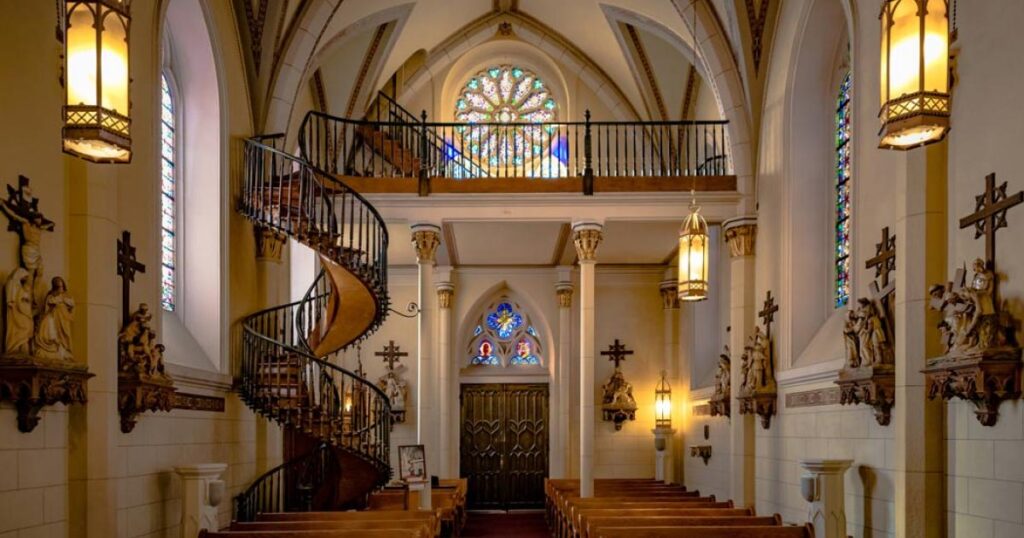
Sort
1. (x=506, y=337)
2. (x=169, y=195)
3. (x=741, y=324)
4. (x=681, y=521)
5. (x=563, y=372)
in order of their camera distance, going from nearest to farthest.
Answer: (x=681, y=521), (x=169, y=195), (x=741, y=324), (x=563, y=372), (x=506, y=337)

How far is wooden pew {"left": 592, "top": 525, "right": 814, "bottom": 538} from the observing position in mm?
10094

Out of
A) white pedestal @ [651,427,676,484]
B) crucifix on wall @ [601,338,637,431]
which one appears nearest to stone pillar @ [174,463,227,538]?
white pedestal @ [651,427,676,484]

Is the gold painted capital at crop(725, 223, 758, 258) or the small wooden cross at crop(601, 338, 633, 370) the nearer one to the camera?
the gold painted capital at crop(725, 223, 758, 258)

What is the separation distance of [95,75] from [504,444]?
17.5 m

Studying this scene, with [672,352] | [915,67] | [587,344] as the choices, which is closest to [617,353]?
[672,352]

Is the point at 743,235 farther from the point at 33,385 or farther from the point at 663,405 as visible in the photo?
the point at 33,385

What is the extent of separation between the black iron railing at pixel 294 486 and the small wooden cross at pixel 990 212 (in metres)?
Answer: 8.59

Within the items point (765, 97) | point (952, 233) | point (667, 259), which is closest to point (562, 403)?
point (667, 259)

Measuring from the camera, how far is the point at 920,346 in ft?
25.6

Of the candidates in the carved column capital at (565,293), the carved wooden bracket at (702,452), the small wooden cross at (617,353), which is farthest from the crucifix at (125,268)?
the small wooden cross at (617,353)

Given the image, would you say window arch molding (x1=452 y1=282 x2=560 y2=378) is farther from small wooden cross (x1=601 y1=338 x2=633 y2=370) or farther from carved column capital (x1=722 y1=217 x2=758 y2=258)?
carved column capital (x1=722 y1=217 x2=758 y2=258)

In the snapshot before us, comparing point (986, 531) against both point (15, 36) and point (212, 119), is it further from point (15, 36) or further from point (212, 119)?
point (212, 119)

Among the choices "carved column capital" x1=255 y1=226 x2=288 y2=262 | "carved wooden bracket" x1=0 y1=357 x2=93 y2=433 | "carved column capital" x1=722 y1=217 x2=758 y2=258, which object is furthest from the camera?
"carved column capital" x1=722 y1=217 x2=758 y2=258

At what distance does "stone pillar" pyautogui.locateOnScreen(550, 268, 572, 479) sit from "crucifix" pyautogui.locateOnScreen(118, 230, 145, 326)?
12773mm
